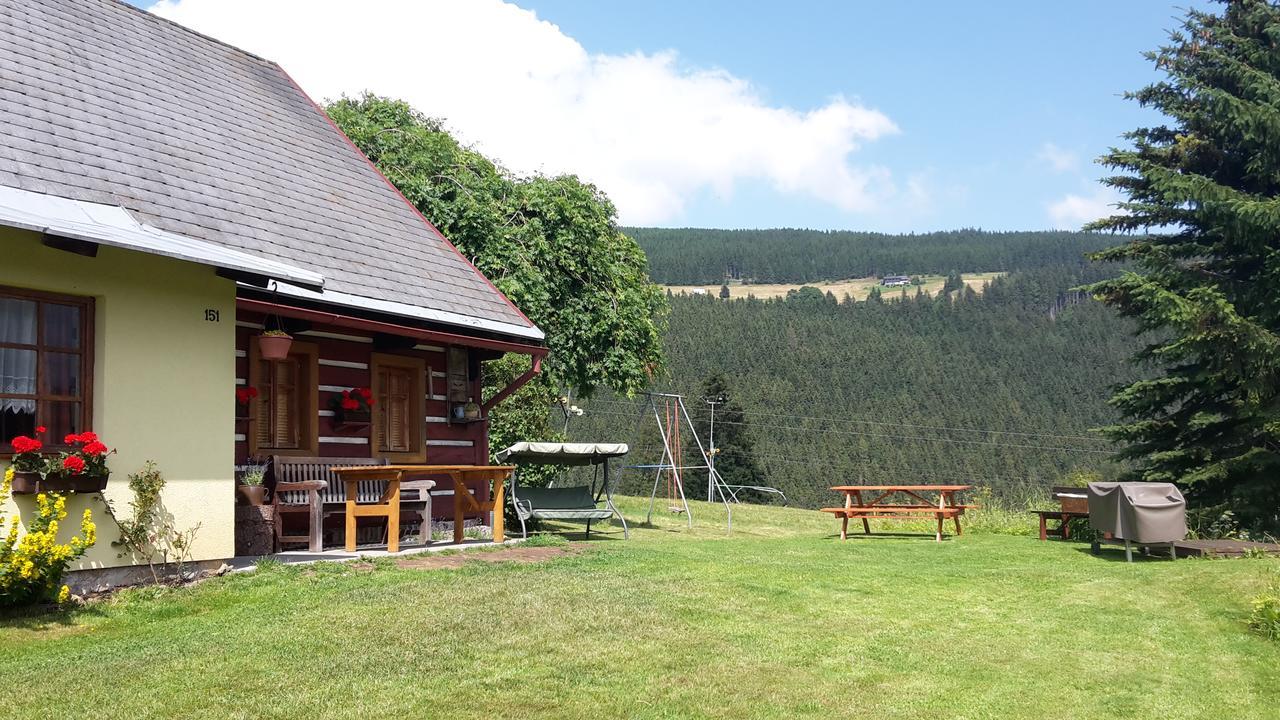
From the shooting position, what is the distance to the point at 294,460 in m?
10.9

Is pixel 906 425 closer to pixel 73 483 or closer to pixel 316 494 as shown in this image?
pixel 316 494

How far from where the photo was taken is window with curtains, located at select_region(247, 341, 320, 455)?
444 inches

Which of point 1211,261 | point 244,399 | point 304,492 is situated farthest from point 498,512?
point 1211,261

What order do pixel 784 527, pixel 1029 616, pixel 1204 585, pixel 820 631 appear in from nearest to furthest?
pixel 820 631, pixel 1029 616, pixel 1204 585, pixel 784 527

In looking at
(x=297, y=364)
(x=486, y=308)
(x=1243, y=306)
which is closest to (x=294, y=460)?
(x=297, y=364)

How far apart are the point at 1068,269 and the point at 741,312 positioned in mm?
30523

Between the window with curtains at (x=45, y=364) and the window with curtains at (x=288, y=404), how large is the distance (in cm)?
287

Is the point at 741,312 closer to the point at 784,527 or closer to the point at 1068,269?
the point at 1068,269

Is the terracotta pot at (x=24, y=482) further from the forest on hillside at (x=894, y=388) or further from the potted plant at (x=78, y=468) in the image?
the forest on hillside at (x=894, y=388)

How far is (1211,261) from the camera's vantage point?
1994cm

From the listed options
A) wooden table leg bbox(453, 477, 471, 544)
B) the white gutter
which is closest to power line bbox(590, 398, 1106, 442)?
wooden table leg bbox(453, 477, 471, 544)

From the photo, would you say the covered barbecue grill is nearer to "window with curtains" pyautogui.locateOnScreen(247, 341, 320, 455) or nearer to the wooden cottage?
the wooden cottage

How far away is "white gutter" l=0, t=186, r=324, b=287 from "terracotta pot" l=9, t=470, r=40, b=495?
1651mm

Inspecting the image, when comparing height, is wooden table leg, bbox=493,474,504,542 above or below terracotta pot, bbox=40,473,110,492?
below
